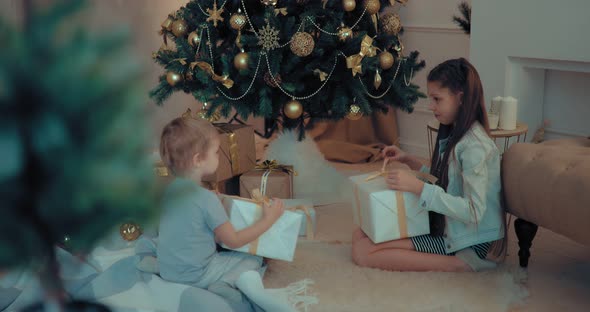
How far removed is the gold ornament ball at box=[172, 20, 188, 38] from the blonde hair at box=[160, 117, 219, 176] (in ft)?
3.73

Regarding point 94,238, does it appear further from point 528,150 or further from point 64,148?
point 528,150

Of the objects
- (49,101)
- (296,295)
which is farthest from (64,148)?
(296,295)

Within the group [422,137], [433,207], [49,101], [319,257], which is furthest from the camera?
[422,137]

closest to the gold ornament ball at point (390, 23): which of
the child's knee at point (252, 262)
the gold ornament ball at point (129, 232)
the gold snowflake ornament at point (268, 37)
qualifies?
the gold snowflake ornament at point (268, 37)

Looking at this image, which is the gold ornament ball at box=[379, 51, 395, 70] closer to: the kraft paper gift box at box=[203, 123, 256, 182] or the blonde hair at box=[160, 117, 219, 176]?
the kraft paper gift box at box=[203, 123, 256, 182]

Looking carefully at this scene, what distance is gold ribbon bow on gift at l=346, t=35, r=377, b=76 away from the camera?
9.49 feet

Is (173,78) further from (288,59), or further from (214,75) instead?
(288,59)

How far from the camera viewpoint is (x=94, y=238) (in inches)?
20.2

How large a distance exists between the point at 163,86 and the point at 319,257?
112 cm

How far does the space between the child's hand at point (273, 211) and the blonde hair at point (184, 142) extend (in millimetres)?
356

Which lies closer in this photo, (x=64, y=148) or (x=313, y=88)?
(x=64, y=148)

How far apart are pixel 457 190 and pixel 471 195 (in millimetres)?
96

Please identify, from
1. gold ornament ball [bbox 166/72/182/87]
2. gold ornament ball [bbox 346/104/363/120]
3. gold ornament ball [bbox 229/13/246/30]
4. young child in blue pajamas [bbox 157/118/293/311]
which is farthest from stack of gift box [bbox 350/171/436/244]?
gold ornament ball [bbox 166/72/182/87]

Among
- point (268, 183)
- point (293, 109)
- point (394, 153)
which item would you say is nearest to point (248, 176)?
point (268, 183)
